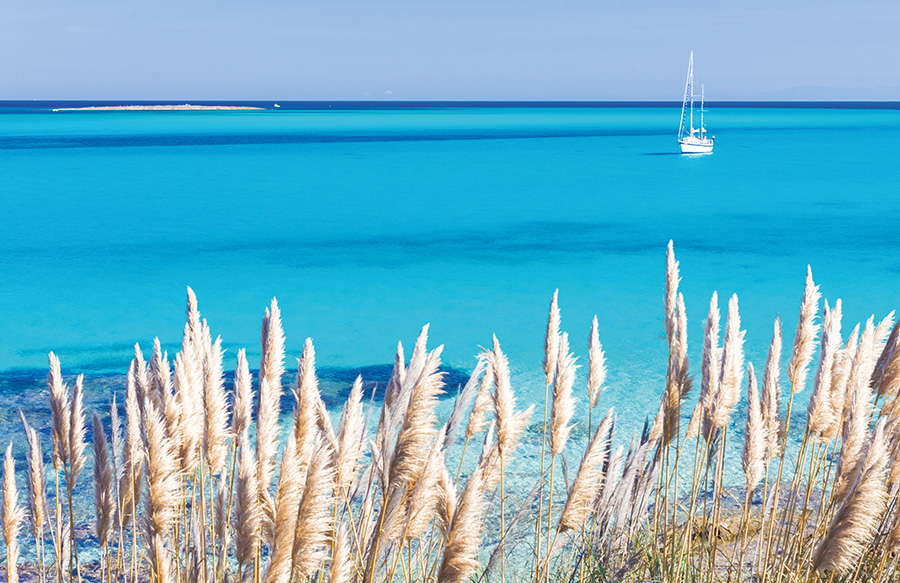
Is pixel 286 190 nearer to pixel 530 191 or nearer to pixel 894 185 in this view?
pixel 530 191

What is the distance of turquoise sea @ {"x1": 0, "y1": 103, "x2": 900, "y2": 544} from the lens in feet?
36.5

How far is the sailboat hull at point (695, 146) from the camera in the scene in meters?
44.3

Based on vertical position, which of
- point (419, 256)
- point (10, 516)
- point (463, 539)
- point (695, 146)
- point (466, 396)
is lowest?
point (419, 256)

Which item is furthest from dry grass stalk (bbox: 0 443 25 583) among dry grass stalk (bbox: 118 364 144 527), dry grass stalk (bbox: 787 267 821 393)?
dry grass stalk (bbox: 787 267 821 393)

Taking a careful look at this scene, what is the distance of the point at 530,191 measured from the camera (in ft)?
95.9

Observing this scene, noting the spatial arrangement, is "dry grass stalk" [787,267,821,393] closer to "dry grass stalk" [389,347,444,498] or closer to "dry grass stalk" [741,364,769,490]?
"dry grass stalk" [741,364,769,490]

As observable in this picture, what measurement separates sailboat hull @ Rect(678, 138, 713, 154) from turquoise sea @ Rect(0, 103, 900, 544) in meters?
6.22

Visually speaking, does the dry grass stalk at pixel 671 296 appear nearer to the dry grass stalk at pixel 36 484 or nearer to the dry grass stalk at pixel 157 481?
the dry grass stalk at pixel 157 481

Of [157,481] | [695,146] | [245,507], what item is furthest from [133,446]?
[695,146]

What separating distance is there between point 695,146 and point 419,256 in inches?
1233

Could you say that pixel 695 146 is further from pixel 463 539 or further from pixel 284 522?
pixel 284 522

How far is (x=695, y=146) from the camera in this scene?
44.5 m

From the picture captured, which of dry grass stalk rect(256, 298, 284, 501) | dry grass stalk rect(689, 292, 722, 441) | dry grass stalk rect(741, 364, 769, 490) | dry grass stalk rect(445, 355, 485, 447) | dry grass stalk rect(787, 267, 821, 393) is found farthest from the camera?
dry grass stalk rect(787, 267, 821, 393)

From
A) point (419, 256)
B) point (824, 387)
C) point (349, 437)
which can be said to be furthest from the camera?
point (419, 256)
